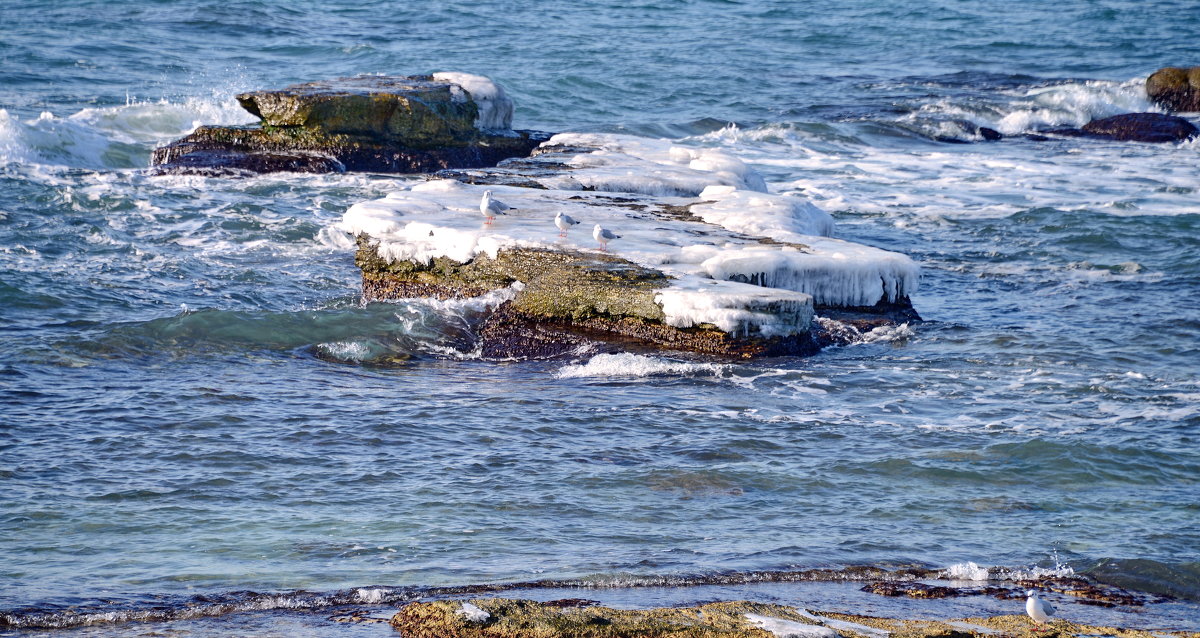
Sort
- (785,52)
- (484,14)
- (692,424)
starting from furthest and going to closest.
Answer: (484,14), (785,52), (692,424)

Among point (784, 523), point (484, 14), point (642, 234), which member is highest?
point (484, 14)

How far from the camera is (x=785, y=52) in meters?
30.7

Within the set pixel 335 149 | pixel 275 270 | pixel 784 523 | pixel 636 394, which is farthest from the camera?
pixel 335 149

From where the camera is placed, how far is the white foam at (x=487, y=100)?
16.8 metres

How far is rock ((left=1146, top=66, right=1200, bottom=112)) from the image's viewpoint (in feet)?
79.7

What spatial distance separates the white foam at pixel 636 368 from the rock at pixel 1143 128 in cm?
1602

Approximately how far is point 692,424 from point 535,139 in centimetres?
964

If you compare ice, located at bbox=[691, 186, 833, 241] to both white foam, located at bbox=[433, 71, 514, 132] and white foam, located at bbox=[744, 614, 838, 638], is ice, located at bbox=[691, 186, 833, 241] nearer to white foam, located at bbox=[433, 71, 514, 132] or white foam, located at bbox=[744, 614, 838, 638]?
white foam, located at bbox=[433, 71, 514, 132]

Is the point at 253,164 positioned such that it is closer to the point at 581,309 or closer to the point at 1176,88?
the point at 581,309

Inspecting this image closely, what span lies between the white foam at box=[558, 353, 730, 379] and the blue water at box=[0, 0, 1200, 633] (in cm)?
3

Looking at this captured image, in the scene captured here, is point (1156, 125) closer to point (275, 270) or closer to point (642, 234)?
point (642, 234)

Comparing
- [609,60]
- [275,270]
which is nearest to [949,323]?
[275,270]

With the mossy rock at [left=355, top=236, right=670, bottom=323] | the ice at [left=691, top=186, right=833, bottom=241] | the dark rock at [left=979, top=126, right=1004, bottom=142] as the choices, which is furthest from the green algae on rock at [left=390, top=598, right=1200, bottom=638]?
the dark rock at [left=979, top=126, right=1004, bottom=142]

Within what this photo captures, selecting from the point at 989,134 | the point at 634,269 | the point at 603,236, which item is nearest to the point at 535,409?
the point at 634,269
